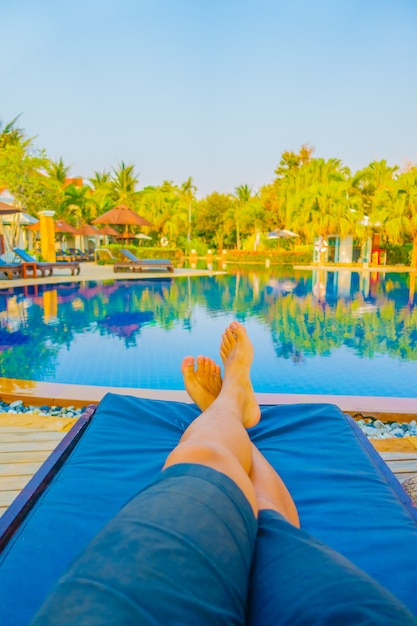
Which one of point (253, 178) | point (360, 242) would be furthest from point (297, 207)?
point (253, 178)

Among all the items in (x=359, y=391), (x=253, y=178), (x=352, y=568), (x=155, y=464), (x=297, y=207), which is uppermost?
(x=253, y=178)

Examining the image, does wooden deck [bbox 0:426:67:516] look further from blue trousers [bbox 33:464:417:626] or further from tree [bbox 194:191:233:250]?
tree [bbox 194:191:233:250]

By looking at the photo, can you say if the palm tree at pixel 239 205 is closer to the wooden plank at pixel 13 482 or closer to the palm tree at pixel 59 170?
the palm tree at pixel 59 170

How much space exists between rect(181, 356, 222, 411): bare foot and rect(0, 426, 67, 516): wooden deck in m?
0.74

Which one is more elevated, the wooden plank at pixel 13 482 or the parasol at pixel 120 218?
the parasol at pixel 120 218

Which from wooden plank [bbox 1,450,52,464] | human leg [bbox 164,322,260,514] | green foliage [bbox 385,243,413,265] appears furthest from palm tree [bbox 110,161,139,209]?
human leg [bbox 164,322,260,514]

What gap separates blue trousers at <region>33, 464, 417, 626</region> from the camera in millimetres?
605

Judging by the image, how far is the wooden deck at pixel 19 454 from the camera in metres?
1.80

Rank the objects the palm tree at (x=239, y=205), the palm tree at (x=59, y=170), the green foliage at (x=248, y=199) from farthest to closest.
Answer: the palm tree at (x=239, y=205)
the palm tree at (x=59, y=170)
the green foliage at (x=248, y=199)

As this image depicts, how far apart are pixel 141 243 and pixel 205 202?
6.23 metres

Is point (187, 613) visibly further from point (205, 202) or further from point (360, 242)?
point (205, 202)

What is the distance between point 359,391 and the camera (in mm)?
4066

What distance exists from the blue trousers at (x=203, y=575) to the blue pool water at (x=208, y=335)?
3403 millimetres

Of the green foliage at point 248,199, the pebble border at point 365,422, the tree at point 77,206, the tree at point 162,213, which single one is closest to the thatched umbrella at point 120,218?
the green foliage at point 248,199
